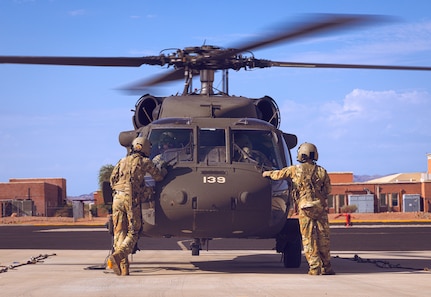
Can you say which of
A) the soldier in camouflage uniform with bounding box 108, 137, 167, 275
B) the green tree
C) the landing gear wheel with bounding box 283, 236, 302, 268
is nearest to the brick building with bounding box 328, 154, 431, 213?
the green tree

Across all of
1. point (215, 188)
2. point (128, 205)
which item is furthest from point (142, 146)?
point (215, 188)

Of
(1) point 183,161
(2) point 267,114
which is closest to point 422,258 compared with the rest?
(2) point 267,114

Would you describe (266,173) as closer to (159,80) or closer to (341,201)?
(159,80)

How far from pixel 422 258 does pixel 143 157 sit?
7.05 m

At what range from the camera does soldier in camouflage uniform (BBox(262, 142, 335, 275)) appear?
11438 mm

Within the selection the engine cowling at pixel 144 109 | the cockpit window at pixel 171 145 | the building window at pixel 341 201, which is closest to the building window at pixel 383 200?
the building window at pixel 341 201

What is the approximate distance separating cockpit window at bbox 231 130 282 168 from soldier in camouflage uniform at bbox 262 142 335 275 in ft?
2.03

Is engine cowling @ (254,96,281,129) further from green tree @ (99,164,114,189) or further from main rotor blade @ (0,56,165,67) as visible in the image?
green tree @ (99,164,114,189)

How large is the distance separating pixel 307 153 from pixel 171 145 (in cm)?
216

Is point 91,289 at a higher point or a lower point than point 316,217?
lower

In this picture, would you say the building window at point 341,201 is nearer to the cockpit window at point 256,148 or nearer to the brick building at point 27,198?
the brick building at point 27,198

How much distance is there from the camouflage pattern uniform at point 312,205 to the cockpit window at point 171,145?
1.43 m

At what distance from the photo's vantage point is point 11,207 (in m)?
61.0

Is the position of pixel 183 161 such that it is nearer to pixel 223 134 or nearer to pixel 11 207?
pixel 223 134
